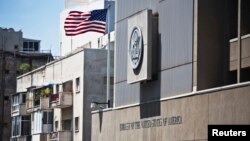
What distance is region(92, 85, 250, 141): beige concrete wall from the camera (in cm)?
2884

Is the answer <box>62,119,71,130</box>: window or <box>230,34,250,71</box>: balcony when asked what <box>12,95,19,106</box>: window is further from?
<box>230,34,250,71</box>: balcony

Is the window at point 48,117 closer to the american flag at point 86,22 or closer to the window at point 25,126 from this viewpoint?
the window at point 25,126

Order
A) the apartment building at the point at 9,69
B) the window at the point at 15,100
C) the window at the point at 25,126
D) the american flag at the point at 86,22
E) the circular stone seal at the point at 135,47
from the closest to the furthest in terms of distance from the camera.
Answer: the circular stone seal at the point at 135,47, the american flag at the point at 86,22, the window at the point at 25,126, the window at the point at 15,100, the apartment building at the point at 9,69

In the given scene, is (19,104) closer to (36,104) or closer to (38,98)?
(36,104)

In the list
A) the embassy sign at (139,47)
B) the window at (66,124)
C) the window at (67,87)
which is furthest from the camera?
the window at (66,124)

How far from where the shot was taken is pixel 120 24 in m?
43.8

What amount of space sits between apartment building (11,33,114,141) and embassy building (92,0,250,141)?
15.0 meters

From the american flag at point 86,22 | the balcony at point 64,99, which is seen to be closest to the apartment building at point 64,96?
the balcony at point 64,99

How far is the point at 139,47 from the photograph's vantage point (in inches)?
1540

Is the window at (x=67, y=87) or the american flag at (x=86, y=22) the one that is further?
the window at (x=67, y=87)

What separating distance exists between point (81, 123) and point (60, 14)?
30949 mm

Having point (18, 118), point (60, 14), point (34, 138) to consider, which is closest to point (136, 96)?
point (34, 138)

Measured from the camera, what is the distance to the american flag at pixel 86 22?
50938 millimetres

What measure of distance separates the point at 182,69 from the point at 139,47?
15.8 feet
